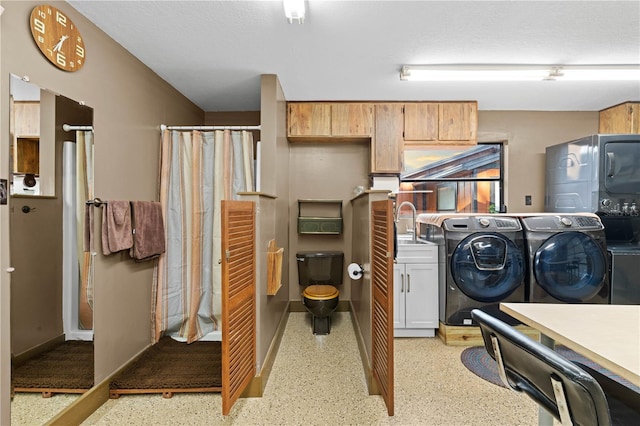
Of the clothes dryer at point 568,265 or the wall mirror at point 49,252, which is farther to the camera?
the clothes dryer at point 568,265

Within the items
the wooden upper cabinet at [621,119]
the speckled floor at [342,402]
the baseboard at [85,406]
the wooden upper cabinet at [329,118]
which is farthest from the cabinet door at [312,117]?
the wooden upper cabinet at [621,119]

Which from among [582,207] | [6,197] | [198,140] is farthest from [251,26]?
[582,207]

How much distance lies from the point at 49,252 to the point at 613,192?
4526 millimetres

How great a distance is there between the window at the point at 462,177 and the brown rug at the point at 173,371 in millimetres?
2668

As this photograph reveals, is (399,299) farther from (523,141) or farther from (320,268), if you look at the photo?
(523,141)

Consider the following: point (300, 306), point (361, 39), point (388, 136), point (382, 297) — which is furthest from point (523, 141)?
point (300, 306)

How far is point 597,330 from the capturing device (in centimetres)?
97

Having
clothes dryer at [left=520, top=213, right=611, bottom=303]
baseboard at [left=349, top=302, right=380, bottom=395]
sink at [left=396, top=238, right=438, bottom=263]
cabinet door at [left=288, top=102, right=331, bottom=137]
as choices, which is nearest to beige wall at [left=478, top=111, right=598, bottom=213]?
clothes dryer at [left=520, top=213, right=611, bottom=303]

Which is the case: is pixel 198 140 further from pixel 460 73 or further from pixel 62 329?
pixel 460 73

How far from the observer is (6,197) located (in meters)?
1.29

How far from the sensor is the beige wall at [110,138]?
1291 mm

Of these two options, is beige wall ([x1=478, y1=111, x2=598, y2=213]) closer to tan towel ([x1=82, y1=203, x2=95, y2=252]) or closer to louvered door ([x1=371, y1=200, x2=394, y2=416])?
louvered door ([x1=371, y1=200, x2=394, y2=416])

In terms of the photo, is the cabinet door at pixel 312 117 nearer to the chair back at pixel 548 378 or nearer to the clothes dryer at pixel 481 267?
the clothes dryer at pixel 481 267

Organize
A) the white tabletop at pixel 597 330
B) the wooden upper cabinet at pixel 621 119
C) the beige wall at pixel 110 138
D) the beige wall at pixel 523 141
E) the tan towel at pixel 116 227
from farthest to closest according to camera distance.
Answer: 1. the beige wall at pixel 523 141
2. the wooden upper cabinet at pixel 621 119
3. the tan towel at pixel 116 227
4. the beige wall at pixel 110 138
5. the white tabletop at pixel 597 330
